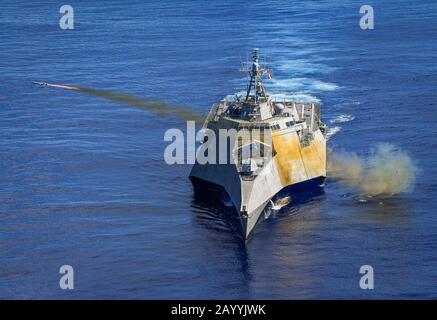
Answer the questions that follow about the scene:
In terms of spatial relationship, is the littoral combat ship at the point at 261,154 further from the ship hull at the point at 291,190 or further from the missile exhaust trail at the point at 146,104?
the missile exhaust trail at the point at 146,104

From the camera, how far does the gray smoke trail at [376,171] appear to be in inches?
5423

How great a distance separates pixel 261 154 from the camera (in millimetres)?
135375

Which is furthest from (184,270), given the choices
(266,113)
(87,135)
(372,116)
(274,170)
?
(372,116)

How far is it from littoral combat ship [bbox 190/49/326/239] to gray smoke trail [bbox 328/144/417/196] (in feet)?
12.6

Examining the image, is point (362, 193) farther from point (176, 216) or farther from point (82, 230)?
point (82, 230)

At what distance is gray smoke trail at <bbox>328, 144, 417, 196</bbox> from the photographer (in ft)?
452

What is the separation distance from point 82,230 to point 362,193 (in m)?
40.1

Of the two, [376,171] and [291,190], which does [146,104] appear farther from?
[376,171]

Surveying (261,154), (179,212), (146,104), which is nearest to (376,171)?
(261,154)

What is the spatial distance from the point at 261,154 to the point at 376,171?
19.6 meters

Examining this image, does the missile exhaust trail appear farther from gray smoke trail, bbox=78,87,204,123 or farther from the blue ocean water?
the blue ocean water

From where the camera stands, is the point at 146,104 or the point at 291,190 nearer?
the point at 291,190

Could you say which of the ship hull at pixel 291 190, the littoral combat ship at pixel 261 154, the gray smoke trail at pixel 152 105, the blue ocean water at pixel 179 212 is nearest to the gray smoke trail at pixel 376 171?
the blue ocean water at pixel 179 212

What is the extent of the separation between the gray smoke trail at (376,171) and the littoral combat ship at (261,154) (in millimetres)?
3853
